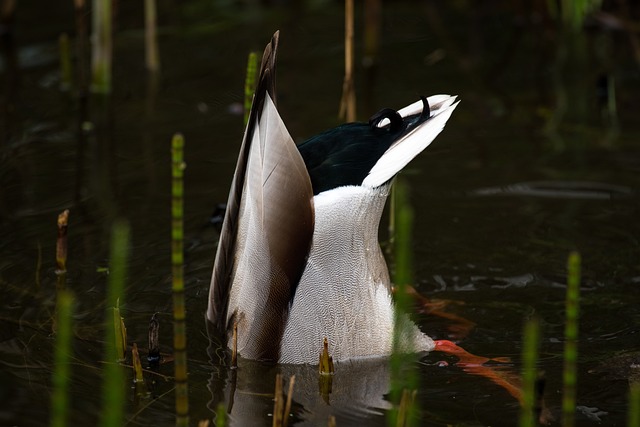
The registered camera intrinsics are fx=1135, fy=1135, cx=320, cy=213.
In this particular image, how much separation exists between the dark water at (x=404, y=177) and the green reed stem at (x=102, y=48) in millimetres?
148

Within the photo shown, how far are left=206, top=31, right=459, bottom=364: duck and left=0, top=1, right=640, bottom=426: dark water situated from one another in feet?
0.43

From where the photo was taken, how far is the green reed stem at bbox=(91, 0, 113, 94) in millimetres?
6137

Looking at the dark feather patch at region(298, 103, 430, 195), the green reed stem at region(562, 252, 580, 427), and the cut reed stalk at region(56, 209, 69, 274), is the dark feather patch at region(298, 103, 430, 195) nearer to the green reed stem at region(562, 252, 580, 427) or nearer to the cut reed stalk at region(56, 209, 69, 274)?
the cut reed stalk at region(56, 209, 69, 274)

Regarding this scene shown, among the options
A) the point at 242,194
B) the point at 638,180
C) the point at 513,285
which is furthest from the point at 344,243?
the point at 638,180

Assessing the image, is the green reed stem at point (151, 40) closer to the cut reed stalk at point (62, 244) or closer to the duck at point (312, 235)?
the cut reed stalk at point (62, 244)

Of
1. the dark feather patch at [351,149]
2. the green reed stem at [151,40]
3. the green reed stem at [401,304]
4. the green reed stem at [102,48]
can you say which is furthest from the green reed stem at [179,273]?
the green reed stem at [151,40]

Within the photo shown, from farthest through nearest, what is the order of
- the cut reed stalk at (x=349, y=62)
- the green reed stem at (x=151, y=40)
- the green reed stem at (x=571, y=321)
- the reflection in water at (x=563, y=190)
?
the green reed stem at (x=151, y=40), the reflection in water at (x=563, y=190), the cut reed stalk at (x=349, y=62), the green reed stem at (x=571, y=321)

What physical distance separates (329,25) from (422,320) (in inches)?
152

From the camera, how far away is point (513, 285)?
4375 millimetres

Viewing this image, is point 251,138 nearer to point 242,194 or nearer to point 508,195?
point 242,194

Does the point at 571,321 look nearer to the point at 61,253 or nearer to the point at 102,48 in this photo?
the point at 61,253

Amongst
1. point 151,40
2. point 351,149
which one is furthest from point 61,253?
point 151,40

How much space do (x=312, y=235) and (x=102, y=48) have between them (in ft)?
10.1

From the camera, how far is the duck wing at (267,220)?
11.4ft
